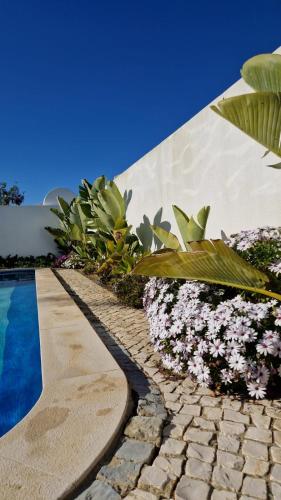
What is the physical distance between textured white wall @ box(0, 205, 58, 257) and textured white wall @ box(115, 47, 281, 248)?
30.8ft

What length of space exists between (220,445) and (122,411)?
23.4 inches

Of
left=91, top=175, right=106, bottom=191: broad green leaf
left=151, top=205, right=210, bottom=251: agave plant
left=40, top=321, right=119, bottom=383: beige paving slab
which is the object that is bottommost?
left=40, top=321, right=119, bottom=383: beige paving slab

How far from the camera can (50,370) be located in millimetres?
2717

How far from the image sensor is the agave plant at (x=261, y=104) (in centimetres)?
189

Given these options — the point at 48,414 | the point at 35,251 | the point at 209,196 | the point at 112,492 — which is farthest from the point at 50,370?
the point at 35,251

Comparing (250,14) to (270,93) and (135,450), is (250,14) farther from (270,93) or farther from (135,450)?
(135,450)

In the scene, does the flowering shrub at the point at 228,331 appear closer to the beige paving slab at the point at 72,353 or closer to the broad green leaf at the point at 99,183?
the beige paving slab at the point at 72,353

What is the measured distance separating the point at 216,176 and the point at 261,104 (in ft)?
10.1

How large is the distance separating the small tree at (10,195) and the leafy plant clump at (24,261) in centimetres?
2319

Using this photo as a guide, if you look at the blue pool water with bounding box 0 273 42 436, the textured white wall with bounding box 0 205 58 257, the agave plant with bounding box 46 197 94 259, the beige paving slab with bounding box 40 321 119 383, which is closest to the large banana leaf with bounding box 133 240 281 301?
the beige paving slab with bounding box 40 321 119 383

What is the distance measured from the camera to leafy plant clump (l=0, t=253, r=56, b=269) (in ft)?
48.1

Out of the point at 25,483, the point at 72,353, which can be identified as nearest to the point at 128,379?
the point at 72,353

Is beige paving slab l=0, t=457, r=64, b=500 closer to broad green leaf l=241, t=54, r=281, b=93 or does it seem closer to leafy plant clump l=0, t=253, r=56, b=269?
broad green leaf l=241, t=54, r=281, b=93

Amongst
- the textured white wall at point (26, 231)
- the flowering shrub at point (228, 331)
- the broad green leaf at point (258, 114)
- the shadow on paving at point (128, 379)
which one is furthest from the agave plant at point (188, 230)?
the textured white wall at point (26, 231)
